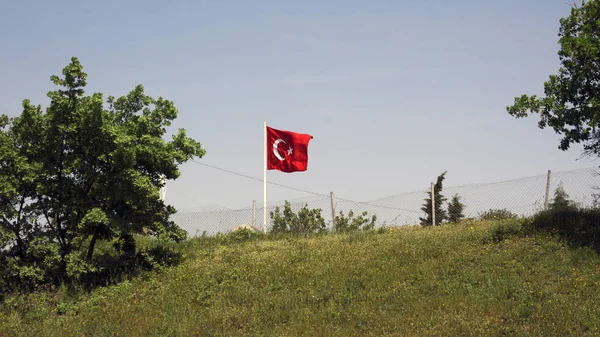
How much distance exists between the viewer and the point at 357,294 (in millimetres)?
17812

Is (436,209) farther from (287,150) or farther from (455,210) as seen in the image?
(287,150)

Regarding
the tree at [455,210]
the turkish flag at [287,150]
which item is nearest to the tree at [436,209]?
the tree at [455,210]

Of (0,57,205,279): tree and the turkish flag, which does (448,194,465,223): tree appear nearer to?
the turkish flag

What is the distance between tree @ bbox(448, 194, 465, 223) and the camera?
990 inches

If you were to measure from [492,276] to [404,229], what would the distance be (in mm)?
7966

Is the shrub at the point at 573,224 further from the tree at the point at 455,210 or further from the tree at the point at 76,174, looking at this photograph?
the tree at the point at 76,174

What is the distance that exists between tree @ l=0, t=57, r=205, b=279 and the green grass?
1.82m

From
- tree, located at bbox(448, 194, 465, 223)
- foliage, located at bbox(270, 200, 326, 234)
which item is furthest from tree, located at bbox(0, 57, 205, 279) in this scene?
tree, located at bbox(448, 194, 465, 223)

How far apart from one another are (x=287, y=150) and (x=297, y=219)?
3290 millimetres

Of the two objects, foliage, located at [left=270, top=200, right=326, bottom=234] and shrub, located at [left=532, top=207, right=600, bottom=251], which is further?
foliage, located at [left=270, top=200, right=326, bottom=234]

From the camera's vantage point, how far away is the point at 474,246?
20703mm

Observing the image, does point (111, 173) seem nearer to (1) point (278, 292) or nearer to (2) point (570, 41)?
(1) point (278, 292)

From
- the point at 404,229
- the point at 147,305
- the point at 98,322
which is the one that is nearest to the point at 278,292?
the point at 147,305

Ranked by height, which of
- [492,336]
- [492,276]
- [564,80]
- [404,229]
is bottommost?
[492,336]
